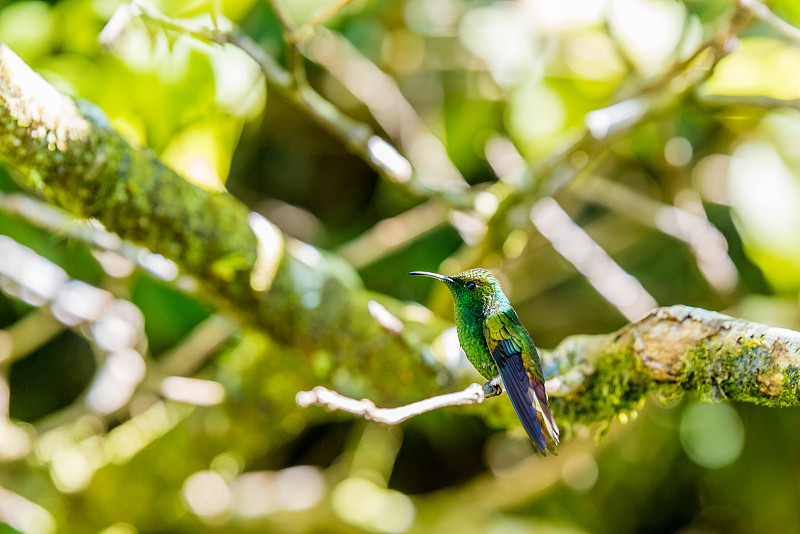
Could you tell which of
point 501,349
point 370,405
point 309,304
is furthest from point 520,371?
point 309,304

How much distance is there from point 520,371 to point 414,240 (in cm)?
173

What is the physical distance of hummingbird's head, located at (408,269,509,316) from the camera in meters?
1.38

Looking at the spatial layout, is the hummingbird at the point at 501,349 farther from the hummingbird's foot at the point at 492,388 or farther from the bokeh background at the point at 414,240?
the bokeh background at the point at 414,240

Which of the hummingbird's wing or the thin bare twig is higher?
the thin bare twig

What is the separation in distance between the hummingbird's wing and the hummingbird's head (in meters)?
0.04

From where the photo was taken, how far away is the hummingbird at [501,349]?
3.91ft

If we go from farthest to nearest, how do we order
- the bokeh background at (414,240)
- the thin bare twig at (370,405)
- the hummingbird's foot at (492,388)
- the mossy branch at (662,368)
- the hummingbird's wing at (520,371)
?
the bokeh background at (414,240), the hummingbird's foot at (492,388), the hummingbird's wing at (520,371), the mossy branch at (662,368), the thin bare twig at (370,405)

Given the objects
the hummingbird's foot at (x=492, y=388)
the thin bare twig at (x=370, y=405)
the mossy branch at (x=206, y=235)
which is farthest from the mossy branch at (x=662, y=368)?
the mossy branch at (x=206, y=235)

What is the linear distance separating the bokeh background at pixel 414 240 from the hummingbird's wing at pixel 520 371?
0.36 meters

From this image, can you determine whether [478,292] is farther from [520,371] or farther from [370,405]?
[370,405]

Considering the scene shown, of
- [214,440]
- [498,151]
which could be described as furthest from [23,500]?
[498,151]

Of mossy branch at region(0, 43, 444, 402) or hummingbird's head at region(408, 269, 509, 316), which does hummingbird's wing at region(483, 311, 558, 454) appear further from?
mossy branch at region(0, 43, 444, 402)

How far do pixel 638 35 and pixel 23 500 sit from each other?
2575mm

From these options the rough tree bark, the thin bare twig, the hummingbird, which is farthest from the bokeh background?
the thin bare twig
